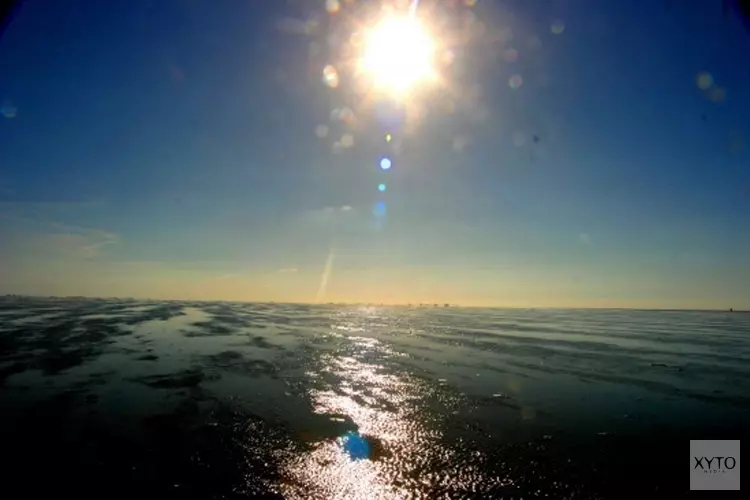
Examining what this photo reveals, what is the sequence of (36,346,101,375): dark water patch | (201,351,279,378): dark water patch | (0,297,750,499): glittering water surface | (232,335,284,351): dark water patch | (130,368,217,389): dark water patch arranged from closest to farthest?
(0,297,750,499): glittering water surface → (130,368,217,389): dark water patch → (36,346,101,375): dark water patch → (201,351,279,378): dark water patch → (232,335,284,351): dark water patch

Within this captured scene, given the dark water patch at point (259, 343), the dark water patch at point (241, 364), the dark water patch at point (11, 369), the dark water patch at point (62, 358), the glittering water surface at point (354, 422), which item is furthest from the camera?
the dark water patch at point (259, 343)

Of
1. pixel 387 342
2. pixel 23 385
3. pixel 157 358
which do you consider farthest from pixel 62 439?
pixel 387 342

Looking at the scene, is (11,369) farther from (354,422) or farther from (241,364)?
(354,422)

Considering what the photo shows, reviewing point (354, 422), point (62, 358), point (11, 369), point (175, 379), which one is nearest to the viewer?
point (354, 422)

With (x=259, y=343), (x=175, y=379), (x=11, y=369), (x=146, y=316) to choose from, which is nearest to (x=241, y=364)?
(x=175, y=379)

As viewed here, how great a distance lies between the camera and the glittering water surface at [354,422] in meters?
6.99

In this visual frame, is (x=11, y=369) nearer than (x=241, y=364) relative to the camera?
Yes

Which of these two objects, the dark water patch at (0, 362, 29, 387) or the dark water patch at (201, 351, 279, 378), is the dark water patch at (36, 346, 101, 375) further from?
the dark water patch at (201, 351, 279, 378)

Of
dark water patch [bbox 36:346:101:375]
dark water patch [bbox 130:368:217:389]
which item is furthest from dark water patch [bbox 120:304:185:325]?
dark water patch [bbox 130:368:217:389]

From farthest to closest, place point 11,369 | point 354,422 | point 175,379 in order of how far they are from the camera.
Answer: point 11,369 → point 175,379 → point 354,422

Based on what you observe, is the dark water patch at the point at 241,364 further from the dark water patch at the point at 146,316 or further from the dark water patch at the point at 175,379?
the dark water patch at the point at 146,316

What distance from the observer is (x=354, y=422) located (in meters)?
10.4

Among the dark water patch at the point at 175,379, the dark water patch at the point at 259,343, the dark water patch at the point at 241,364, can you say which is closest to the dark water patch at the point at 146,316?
the dark water patch at the point at 259,343

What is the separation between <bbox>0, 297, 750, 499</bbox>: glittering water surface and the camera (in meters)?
6.99
